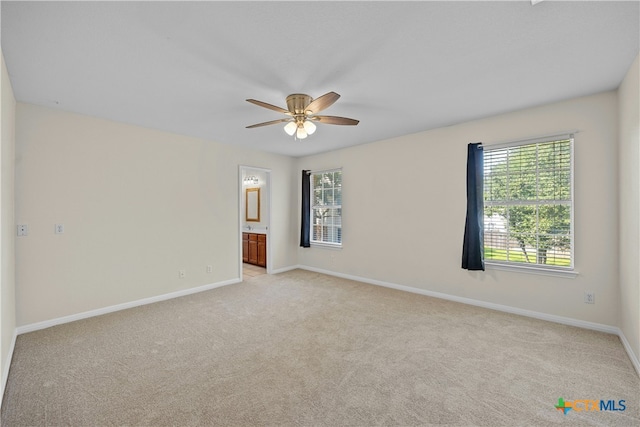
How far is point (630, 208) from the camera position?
2.51 metres

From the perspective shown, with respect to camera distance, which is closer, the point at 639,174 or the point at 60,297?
the point at 639,174

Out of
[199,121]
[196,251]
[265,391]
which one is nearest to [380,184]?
[199,121]

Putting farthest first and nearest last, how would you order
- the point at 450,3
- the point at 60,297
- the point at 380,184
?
the point at 380,184 → the point at 60,297 → the point at 450,3

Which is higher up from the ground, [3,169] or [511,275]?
[3,169]

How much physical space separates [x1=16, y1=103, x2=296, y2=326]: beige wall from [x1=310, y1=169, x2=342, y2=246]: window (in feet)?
5.37

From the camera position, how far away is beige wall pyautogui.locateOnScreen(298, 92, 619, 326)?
117 inches

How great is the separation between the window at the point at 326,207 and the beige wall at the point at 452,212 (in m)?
0.19

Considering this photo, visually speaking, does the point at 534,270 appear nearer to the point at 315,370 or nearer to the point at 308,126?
the point at 315,370

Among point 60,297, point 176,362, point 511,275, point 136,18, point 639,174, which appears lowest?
point 176,362

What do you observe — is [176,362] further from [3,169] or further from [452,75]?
[452,75]

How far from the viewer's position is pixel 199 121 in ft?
12.1

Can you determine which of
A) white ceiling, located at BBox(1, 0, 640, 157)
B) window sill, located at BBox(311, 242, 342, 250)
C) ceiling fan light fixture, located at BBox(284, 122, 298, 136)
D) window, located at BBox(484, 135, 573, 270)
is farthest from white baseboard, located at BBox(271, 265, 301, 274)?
window, located at BBox(484, 135, 573, 270)

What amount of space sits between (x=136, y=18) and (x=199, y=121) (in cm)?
201

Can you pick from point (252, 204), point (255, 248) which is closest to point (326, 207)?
point (255, 248)
